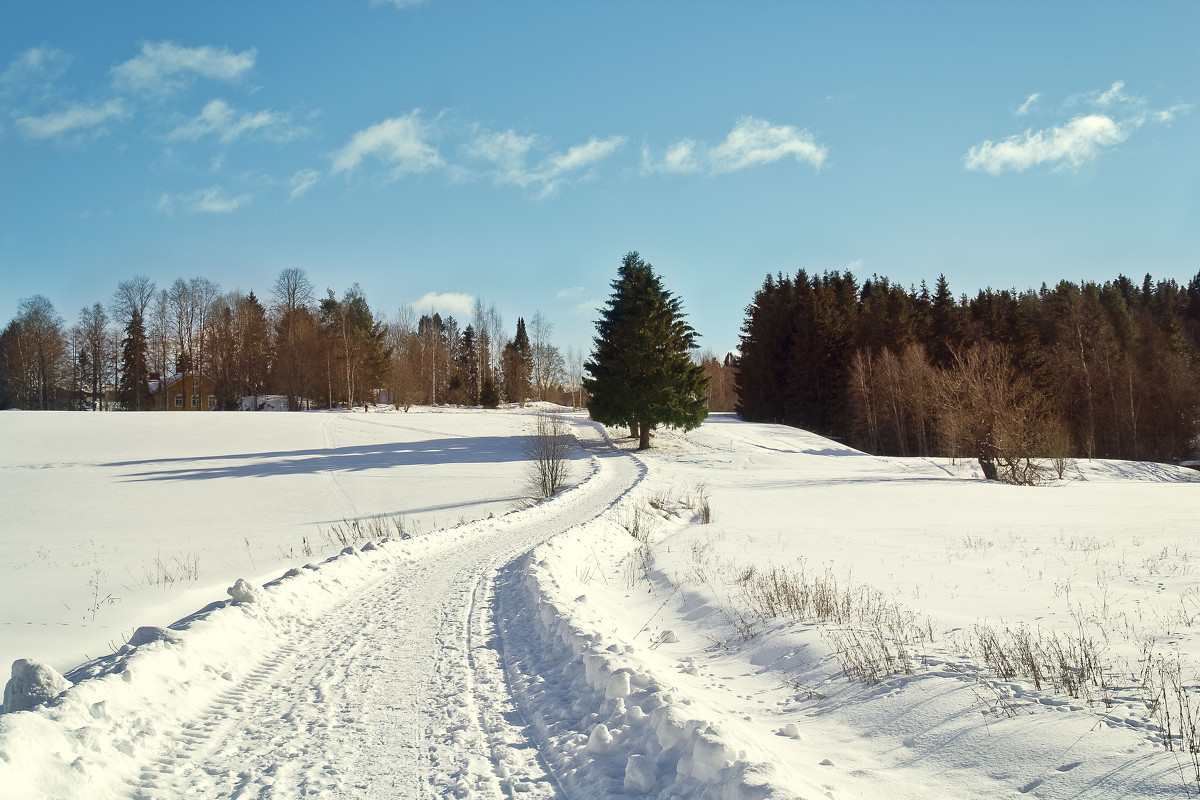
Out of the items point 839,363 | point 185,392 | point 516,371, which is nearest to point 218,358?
point 185,392

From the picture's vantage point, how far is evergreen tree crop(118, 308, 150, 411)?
211 ft

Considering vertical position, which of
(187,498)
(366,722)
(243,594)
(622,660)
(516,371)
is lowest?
(187,498)

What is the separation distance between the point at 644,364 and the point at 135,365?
56340 mm

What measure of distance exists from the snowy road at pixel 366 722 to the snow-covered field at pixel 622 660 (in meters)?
0.03

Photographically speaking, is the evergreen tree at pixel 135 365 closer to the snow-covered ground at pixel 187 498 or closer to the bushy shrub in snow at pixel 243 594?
the snow-covered ground at pixel 187 498

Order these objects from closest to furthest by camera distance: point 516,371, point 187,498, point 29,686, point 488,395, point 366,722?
1. point 29,686
2. point 366,722
3. point 187,498
4. point 488,395
5. point 516,371

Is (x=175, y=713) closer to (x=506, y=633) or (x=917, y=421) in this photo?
(x=506, y=633)

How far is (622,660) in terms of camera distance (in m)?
5.36

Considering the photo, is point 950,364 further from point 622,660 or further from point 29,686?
point 29,686

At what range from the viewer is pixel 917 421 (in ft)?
155

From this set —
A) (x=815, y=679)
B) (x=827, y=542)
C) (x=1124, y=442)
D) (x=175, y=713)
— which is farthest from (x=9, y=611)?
(x=1124, y=442)

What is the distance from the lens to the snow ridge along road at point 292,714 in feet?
12.3

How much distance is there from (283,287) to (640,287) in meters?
52.0

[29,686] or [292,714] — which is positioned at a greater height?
[29,686]
